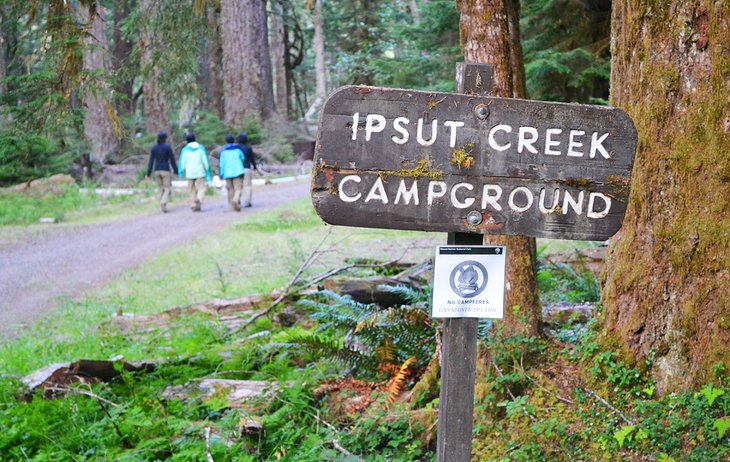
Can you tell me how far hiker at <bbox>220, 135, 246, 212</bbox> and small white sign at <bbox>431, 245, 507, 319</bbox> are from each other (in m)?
15.0

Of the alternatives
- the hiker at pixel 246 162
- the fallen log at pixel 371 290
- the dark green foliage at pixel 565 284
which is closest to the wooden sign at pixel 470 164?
the dark green foliage at pixel 565 284

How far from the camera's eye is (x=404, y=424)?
4.68m

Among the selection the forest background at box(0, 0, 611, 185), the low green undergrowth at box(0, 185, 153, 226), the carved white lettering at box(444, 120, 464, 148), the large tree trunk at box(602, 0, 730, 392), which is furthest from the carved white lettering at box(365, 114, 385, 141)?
the low green undergrowth at box(0, 185, 153, 226)

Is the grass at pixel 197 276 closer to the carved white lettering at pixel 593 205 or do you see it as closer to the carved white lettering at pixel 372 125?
the carved white lettering at pixel 372 125

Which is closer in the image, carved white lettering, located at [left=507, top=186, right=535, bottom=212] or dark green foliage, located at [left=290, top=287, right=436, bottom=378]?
carved white lettering, located at [left=507, top=186, right=535, bottom=212]

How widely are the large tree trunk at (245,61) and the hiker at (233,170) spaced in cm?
986

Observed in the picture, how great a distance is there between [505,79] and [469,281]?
8.32 ft

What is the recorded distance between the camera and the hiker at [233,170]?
17.4 meters

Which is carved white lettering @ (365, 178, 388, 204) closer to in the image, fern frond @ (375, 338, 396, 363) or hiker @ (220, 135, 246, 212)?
fern frond @ (375, 338, 396, 363)

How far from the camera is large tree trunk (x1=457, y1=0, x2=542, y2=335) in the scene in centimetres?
496

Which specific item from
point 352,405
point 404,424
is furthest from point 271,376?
point 404,424

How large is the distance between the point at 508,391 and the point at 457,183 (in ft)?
7.18

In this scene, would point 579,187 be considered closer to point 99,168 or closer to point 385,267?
point 385,267

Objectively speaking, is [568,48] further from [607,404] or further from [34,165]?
[34,165]
